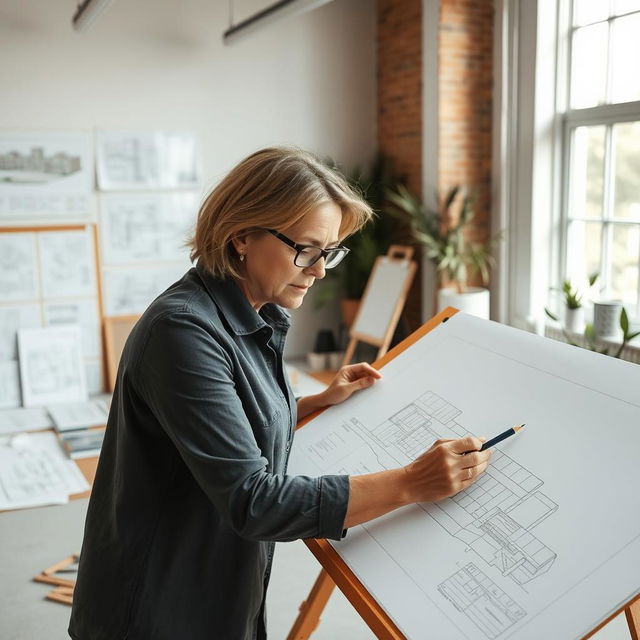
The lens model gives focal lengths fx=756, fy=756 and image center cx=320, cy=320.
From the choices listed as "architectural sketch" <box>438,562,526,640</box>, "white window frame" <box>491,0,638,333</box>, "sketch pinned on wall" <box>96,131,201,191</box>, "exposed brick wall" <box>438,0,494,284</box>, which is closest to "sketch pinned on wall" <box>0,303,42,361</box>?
"sketch pinned on wall" <box>96,131,201,191</box>

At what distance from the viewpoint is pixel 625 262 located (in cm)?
452

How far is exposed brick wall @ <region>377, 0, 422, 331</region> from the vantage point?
18.1 ft

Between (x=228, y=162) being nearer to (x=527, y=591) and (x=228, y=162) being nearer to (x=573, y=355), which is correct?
(x=573, y=355)

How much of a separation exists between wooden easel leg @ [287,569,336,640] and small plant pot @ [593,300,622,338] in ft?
9.33

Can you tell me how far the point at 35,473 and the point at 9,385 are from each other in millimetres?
1432

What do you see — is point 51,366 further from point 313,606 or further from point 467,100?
point 313,606

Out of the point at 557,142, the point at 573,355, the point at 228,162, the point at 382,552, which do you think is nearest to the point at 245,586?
the point at 382,552

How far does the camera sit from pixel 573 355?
5.22 feet

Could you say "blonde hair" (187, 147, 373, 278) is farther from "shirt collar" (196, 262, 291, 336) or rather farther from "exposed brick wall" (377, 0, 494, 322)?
"exposed brick wall" (377, 0, 494, 322)

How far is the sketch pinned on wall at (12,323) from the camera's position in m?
5.25

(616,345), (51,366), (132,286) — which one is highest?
(132,286)

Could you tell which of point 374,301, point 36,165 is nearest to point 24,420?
point 36,165

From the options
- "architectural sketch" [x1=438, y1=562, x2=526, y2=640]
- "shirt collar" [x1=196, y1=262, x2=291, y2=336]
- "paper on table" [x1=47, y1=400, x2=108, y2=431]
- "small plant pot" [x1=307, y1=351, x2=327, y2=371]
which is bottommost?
"paper on table" [x1=47, y1=400, x2=108, y2=431]

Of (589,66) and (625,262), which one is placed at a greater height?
(589,66)
